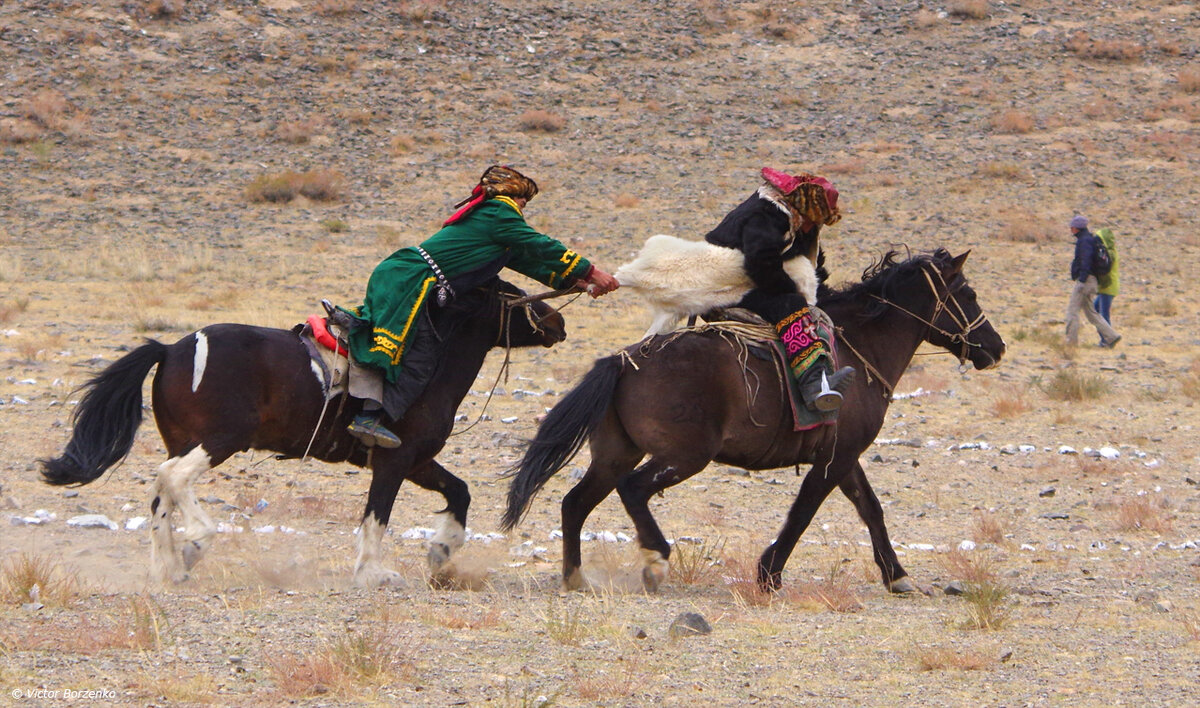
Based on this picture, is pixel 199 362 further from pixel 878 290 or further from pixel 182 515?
pixel 878 290

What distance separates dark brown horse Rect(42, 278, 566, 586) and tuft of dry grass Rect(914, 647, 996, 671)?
285cm

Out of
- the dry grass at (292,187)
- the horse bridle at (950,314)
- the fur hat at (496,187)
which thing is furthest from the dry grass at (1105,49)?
the fur hat at (496,187)

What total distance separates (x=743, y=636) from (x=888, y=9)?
114ft

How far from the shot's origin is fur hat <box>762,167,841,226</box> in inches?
294

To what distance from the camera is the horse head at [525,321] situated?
24.8 feet

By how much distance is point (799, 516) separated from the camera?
722 centimetres

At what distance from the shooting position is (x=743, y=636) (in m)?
5.74

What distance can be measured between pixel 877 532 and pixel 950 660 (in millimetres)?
2292

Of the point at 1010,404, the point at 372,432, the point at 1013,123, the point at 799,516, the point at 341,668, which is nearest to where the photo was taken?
the point at 341,668

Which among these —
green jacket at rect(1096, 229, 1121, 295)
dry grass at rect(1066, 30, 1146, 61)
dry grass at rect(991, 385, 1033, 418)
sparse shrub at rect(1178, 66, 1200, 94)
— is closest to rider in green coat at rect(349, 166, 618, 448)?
dry grass at rect(991, 385, 1033, 418)

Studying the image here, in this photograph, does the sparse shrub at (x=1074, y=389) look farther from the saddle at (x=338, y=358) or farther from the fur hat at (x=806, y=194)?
the saddle at (x=338, y=358)

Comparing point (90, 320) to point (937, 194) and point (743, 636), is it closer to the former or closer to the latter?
point (743, 636)

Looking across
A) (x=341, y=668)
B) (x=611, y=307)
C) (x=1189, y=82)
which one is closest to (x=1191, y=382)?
(x=611, y=307)

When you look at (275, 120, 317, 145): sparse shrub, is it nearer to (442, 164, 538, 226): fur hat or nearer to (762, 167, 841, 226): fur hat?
(442, 164, 538, 226): fur hat
